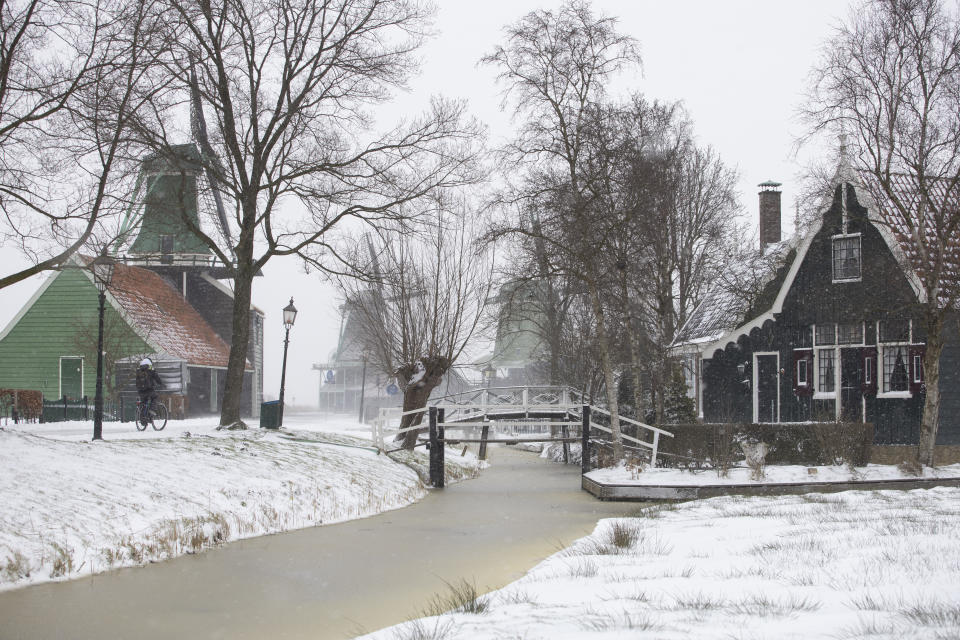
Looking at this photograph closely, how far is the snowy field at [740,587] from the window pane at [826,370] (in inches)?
506

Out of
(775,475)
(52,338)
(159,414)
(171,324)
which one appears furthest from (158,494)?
(171,324)

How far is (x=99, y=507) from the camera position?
11477mm

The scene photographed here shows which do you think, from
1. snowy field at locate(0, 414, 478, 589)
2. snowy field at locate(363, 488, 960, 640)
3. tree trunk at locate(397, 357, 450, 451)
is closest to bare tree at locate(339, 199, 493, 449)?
tree trunk at locate(397, 357, 450, 451)

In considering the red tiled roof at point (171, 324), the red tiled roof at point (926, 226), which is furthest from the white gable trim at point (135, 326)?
the red tiled roof at point (926, 226)

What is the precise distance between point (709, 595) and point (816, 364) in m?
18.9

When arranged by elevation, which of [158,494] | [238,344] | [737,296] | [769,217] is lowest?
[158,494]

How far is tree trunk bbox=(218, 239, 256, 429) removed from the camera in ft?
67.8

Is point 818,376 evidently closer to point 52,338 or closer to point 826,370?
point 826,370

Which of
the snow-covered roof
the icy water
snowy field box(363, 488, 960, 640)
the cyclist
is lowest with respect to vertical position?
the icy water

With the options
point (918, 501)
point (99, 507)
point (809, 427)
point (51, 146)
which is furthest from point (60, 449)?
point (809, 427)

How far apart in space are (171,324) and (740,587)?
34.1m

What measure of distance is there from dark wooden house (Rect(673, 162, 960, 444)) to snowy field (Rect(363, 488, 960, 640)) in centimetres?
1191

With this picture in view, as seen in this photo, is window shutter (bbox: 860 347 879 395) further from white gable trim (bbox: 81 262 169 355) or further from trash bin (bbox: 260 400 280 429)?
white gable trim (bbox: 81 262 169 355)

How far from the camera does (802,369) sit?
2383 cm
